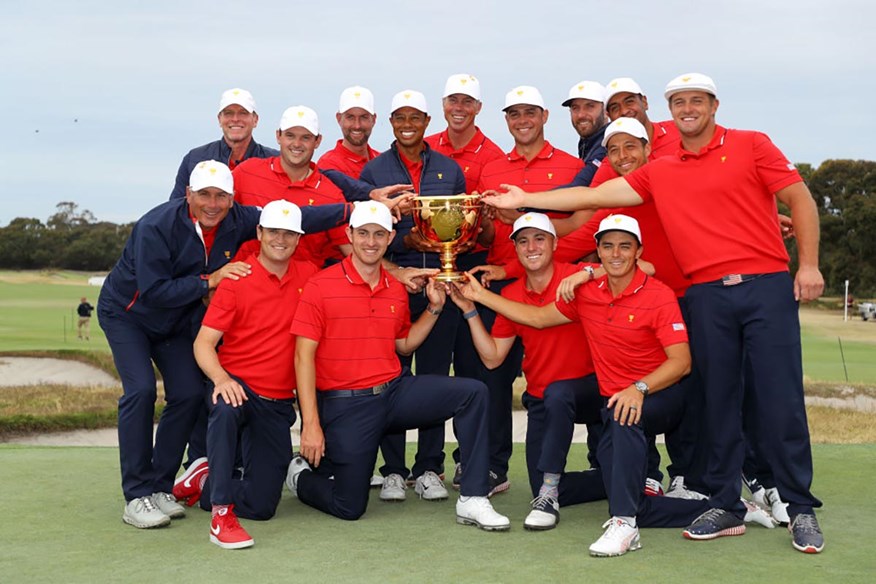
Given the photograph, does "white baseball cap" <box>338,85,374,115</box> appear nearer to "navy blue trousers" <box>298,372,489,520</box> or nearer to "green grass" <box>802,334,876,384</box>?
"navy blue trousers" <box>298,372,489,520</box>

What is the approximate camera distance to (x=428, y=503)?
6754mm

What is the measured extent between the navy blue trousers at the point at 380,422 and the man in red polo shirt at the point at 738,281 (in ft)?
4.26

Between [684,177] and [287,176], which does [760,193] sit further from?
[287,176]

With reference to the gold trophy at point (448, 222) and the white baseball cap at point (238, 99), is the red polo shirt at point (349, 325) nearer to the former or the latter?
the gold trophy at point (448, 222)

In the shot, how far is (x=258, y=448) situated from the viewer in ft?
20.7

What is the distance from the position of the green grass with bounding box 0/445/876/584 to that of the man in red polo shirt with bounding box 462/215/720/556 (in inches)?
12.5

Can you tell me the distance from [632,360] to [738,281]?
757mm

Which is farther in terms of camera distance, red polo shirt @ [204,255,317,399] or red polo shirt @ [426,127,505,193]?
red polo shirt @ [426,127,505,193]

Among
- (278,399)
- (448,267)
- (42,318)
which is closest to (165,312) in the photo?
(278,399)

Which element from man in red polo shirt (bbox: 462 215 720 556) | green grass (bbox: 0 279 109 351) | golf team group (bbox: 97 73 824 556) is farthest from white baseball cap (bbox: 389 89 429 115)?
green grass (bbox: 0 279 109 351)

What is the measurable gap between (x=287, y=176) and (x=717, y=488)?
3.29 metres

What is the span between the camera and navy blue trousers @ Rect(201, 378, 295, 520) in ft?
19.7

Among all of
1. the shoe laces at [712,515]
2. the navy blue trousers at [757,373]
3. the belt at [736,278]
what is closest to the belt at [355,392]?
the navy blue trousers at [757,373]

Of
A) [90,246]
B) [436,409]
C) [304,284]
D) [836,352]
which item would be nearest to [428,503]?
[436,409]
